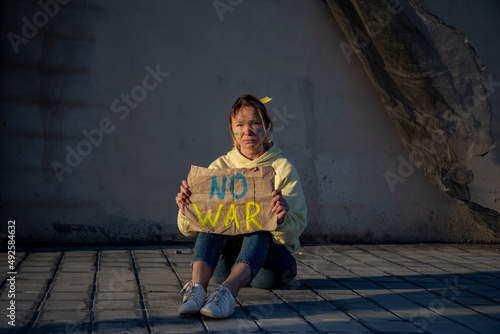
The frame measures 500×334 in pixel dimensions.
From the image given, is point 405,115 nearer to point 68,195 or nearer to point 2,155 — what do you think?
point 68,195

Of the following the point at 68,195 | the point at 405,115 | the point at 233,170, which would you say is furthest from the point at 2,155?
the point at 405,115

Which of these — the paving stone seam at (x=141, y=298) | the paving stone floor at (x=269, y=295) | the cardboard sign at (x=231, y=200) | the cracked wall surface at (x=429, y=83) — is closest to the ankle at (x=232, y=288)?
the paving stone floor at (x=269, y=295)

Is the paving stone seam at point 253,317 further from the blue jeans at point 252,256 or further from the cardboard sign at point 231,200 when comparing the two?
the cardboard sign at point 231,200

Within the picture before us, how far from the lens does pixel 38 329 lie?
236 centimetres

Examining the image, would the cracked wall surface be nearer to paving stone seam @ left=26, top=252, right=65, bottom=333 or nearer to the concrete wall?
the concrete wall

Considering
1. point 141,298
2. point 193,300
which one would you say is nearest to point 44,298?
point 141,298

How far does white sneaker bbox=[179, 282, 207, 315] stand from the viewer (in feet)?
8.45

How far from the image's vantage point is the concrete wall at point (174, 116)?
15.4 feet

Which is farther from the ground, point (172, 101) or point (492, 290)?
point (172, 101)

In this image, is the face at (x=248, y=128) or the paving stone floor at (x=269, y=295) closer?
the paving stone floor at (x=269, y=295)

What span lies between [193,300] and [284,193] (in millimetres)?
831

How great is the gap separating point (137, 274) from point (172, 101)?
1.93 m

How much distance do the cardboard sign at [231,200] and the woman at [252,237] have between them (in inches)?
2.0

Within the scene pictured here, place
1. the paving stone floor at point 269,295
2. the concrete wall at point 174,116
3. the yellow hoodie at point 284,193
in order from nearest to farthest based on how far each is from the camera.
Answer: the paving stone floor at point 269,295, the yellow hoodie at point 284,193, the concrete wall at point 174,116
